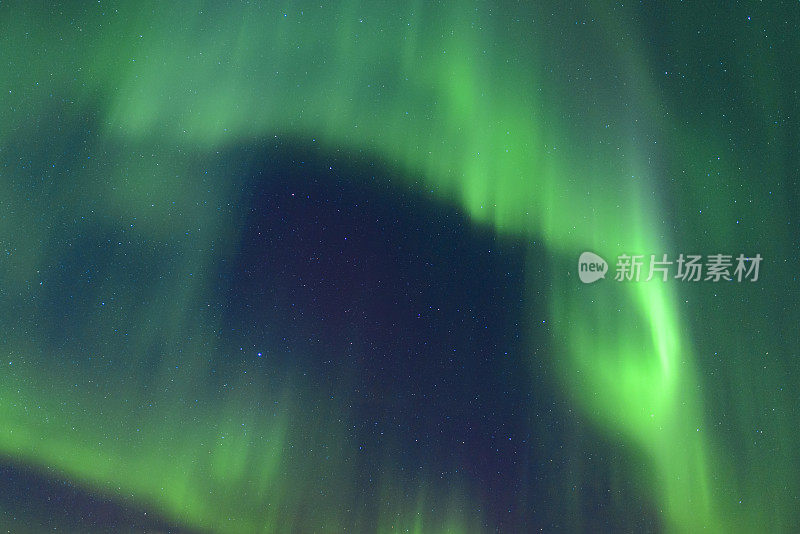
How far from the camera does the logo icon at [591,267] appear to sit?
1831 millimetres

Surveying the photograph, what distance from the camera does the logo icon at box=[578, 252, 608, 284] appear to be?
183 cm

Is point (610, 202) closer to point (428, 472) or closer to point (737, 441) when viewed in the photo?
point (737, 441)

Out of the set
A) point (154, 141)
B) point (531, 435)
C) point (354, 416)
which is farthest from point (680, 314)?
point (154, 141)

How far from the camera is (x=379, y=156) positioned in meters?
1.92

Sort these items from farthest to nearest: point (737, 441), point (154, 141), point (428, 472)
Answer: point (154, 141) → point (428, 472) → point (737, 441)

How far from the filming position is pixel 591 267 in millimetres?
1835

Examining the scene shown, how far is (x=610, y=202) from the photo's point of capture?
1820 mm

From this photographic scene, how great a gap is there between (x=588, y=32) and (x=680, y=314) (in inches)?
31.9

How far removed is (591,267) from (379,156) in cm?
67

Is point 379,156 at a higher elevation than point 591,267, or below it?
higher

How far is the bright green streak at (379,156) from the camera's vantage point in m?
1.78

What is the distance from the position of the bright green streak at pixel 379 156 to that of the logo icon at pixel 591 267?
1.0 inches

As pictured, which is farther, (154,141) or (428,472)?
(154,141)

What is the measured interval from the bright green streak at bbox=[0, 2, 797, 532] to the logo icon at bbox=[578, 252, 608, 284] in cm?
3
